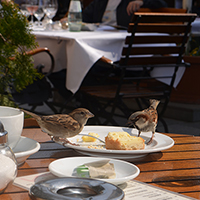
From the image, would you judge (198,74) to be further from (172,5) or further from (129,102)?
(172,5)

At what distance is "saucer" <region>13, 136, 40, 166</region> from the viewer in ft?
2.97

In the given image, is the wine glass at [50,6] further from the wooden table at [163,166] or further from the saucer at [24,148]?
the saucer at [24,148]

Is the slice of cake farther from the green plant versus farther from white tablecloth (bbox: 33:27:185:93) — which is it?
white tablecloth (bbox: 33:27:185:93)

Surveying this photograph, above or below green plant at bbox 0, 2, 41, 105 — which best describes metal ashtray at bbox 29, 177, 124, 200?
below

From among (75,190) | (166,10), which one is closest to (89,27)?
(166,10)

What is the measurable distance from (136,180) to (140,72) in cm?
324

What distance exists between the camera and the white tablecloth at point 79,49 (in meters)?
2.93

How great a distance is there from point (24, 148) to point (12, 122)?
11 cm

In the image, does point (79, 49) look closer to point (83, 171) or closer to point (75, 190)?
point (83, 171)

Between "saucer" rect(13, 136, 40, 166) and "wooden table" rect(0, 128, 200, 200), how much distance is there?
0.03m

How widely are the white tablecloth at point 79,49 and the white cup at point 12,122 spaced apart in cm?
195

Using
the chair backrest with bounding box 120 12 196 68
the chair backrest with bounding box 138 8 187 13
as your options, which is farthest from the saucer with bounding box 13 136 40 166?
the chair backrest with bounding box 138 8 187 13

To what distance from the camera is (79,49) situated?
2938 millimetres

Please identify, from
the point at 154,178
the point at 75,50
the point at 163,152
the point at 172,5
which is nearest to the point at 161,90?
the point at 75,50
